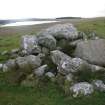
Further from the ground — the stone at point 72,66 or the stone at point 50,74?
the stone at point 72,66

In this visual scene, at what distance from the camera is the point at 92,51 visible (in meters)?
29.9

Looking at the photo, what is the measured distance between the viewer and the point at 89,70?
26875 mm

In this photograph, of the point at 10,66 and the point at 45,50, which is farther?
the point at 45,50

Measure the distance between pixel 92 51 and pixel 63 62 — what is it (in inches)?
147

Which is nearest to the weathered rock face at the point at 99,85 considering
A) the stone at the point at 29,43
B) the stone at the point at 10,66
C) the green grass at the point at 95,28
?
the stone at the point at 10,66

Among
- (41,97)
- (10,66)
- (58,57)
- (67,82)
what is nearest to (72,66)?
(67,82)

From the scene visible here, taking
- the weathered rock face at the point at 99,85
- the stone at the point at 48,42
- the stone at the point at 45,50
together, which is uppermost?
the stone at the point at 48,42

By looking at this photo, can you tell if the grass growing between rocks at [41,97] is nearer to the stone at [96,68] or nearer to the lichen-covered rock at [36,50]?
the stone at [96,68]

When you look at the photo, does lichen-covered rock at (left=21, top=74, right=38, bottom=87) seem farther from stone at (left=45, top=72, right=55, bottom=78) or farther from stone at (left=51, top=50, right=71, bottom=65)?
stone at (left=51, top=50, right=71, bottom=65)

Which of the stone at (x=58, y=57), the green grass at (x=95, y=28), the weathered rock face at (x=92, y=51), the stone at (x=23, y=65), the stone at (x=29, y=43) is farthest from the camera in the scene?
the green grass at (x=95, y=28)

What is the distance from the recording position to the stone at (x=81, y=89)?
23477 mm

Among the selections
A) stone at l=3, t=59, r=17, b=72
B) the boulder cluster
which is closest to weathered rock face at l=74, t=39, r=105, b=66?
the boulder cluster

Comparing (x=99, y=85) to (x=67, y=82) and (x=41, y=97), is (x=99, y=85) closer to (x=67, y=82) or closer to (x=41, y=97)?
(x=67, y=82)

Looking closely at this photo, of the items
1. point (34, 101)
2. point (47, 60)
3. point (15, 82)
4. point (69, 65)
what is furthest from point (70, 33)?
point (34, 101)
